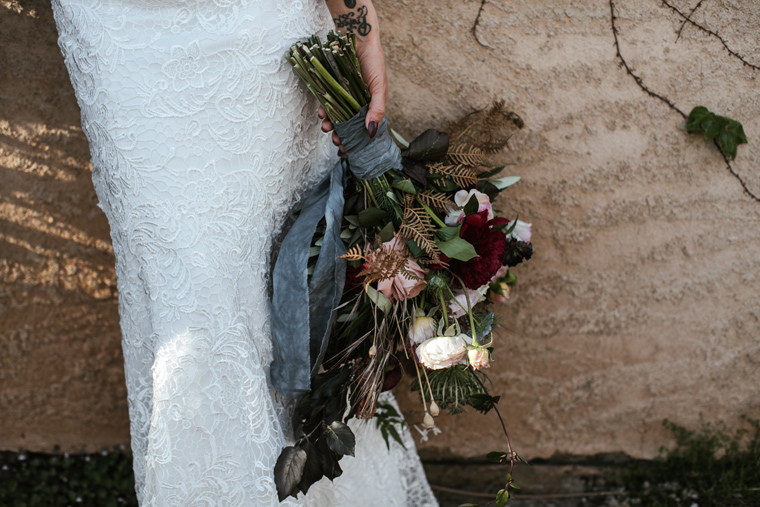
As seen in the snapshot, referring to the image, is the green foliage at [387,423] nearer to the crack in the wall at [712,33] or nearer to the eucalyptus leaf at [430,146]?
the eucalyptus leaf at [430,146]

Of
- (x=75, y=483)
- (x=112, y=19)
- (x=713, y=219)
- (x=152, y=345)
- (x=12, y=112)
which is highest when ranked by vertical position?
(x=112, y=19)

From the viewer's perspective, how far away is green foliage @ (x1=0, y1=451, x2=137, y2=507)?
1904mm

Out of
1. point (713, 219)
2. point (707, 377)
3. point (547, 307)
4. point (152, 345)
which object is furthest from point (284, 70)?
point (707, 377)

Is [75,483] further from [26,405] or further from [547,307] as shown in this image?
[547,307]

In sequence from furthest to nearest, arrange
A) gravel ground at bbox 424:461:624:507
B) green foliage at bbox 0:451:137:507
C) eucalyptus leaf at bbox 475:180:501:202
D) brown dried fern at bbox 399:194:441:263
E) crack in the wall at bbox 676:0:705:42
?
gravel ground at bbox 424:461:624:507
green foliage at bbox 0:451:137:507
crack in the wall at bbox 676:0:705:42
eucalyptus leaf at bbox 475:180:501:202
brown dried fern at bbox 399:194:441:263

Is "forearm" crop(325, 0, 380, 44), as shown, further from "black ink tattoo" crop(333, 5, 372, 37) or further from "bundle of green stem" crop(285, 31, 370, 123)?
"bundle of green stem" crop(285, 31, 370, 123)

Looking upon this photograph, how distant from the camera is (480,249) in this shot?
1.18m

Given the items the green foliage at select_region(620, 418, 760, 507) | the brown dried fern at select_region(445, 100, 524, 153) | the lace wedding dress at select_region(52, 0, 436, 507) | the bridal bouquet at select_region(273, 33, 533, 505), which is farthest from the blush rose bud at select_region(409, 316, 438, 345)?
the green foliage at select_region(620, 418, 760, 507)

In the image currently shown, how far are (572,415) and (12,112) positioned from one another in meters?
2.39

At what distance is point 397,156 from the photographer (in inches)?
49.0

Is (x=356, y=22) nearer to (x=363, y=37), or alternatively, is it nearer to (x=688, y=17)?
(x=363, y=37)

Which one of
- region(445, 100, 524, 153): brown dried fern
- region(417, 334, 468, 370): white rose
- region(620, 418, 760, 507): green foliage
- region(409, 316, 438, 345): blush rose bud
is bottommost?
region(620, 418, 760, 507): green foliage

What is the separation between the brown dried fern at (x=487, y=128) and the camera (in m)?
1.54

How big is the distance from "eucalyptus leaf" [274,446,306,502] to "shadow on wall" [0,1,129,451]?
45.1 inches
